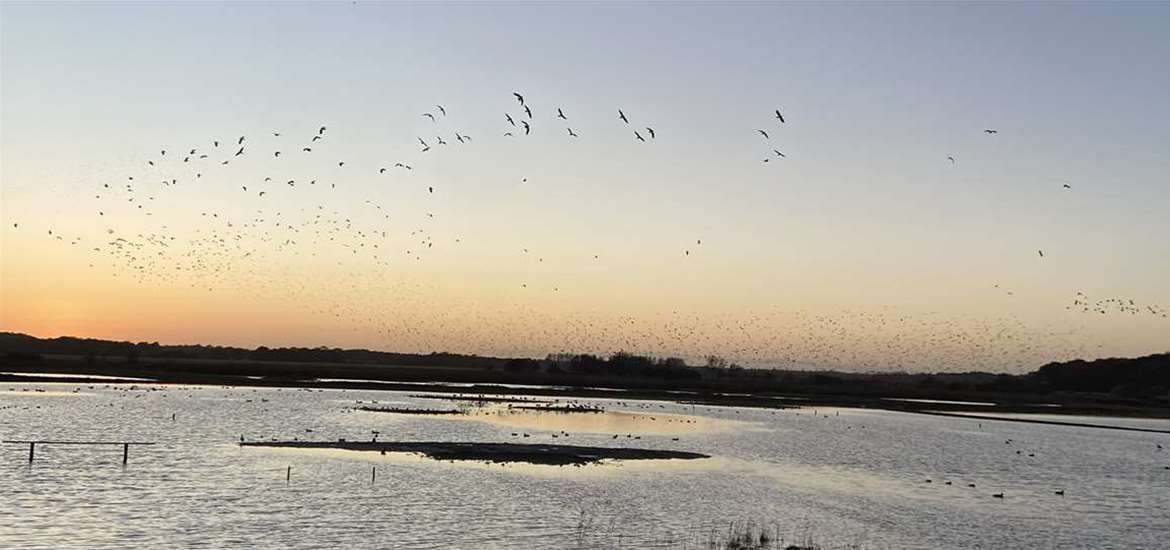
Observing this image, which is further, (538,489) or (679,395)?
(679,395)

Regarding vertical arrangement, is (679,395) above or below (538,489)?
above

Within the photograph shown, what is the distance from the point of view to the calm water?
34.7 meters

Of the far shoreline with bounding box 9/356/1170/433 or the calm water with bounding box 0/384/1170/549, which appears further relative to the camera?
the far shoreline with bounding box 9/356/1170/433

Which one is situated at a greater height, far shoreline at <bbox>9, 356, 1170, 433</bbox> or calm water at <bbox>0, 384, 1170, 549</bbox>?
far shoreline at <bbox>9, 356, 1170, 433</bbox>

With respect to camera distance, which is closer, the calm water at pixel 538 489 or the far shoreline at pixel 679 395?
the calm water at pixel 538 489

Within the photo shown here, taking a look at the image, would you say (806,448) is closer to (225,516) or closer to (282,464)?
(282,464)

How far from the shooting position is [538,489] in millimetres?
45438

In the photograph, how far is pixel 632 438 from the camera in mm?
72000

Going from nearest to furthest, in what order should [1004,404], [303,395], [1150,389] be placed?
[303,395] → [1004,404] → [1150,389]

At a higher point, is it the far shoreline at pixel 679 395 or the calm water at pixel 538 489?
the far shoreline at pixel 679 395

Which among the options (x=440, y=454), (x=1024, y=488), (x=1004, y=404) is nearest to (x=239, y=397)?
(x=440, y=454)

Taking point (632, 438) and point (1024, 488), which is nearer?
point (1024, 488)

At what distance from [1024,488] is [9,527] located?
145 feet

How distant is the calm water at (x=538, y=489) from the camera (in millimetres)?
34688
